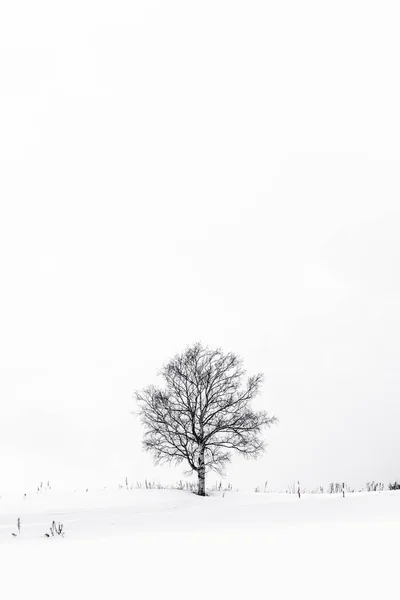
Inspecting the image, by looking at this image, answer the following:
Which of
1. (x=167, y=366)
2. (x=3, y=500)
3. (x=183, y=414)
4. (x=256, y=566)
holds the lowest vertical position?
(x=3, y=500)

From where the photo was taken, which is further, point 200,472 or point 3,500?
point 200,472

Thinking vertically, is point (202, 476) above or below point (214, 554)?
below

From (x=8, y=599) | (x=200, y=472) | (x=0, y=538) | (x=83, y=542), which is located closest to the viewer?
(x=8, y=599)

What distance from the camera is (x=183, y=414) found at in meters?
26.4

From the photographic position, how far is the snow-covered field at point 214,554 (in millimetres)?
7281

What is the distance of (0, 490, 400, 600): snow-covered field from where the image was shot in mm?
7281

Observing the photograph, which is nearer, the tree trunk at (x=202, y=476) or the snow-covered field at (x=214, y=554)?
the snow-covered field at (x=214, y=554)

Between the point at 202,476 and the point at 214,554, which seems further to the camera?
the point at 202,476

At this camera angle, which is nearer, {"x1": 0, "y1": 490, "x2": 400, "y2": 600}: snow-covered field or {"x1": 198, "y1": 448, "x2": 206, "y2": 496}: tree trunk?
{"x1": 0, "y1": 490, "x2": 400, "y2": 600}: snow-covered field

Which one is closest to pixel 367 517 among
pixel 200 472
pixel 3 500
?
pixel 200 472

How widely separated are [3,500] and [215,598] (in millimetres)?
19189

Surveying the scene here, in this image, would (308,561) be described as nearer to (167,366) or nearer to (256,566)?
(256,566)

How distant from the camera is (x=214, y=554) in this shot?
Result: 942cm

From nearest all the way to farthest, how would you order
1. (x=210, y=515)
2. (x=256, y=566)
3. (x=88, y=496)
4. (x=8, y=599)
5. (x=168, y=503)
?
1. (x=8, y=599)
2. (x=256, y=566)
3. (x=210, y=515)
4. (x=168, y=503)
5. (x=88, y=496)
